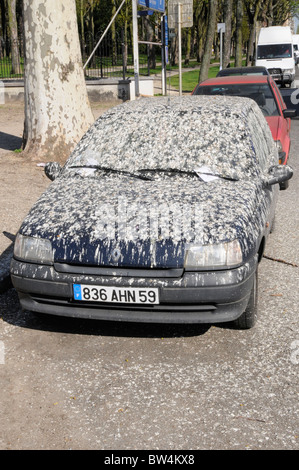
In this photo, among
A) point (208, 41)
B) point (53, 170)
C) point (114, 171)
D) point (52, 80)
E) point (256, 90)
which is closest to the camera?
point (114, 171)

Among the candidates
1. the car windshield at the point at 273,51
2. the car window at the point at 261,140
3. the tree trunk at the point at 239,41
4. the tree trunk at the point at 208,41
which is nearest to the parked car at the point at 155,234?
the car window at the point at 261,140

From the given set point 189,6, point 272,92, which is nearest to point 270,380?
point 272,92

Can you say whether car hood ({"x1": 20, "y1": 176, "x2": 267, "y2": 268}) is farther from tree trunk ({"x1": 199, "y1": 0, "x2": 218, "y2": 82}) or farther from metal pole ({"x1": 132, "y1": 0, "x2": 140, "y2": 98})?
tree trunk ({"x1": 199, "y1": 0, "x2": 218, "y2": 82})

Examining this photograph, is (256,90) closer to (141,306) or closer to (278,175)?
(278,175)

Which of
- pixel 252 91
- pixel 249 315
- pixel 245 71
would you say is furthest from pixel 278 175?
pixel 245 71

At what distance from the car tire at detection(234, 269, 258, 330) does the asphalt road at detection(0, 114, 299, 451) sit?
0.06m

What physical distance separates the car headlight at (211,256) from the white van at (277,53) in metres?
31.1

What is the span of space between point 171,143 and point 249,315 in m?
1.60

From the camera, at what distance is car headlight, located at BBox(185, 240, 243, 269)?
3.82m

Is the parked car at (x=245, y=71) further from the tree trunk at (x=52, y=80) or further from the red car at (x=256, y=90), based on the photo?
the tree trunk at (x=52, y=80)

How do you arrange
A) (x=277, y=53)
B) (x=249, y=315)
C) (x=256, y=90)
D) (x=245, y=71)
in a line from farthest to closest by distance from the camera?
(x=277, y=53) → (x=245, y=71) → (x=256, y=90) → (x=249, y=315)

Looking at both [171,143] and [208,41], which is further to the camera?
[208,41]

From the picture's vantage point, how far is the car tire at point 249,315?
431cm

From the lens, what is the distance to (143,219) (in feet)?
13.3
